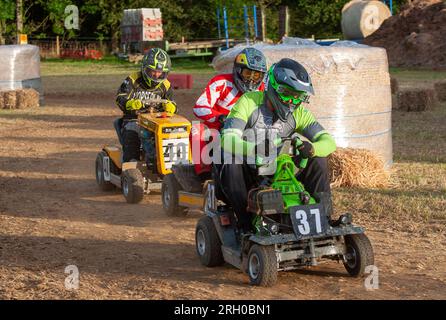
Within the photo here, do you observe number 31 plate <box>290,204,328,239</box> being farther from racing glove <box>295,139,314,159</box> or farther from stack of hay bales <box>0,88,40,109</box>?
stack of hay bales <box>0,88,40,109</box>

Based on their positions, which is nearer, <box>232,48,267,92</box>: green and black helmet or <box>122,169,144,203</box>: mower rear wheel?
<box>232,48,267,92</box>: green and black helmet

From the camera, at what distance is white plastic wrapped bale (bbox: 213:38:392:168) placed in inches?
437

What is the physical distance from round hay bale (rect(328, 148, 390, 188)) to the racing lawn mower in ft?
12.5

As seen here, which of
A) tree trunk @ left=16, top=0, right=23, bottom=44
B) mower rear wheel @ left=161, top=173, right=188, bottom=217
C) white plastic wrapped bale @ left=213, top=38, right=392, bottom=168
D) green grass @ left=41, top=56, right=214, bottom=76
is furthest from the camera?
tree trunk @ left=16, top=0, right=23, bottom=44

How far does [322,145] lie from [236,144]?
67 centimetres

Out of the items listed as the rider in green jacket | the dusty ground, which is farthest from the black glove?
the dusty ground

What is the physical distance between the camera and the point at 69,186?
11.2 m

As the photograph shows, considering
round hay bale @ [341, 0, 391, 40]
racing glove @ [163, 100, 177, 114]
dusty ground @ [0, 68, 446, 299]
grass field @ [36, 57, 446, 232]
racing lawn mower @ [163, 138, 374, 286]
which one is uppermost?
round hay bale @ [341, 0, 391, 40]

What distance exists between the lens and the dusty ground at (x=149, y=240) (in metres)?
6.29

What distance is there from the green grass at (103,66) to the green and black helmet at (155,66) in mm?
23814

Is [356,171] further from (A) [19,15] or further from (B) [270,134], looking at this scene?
(A) [19,15]

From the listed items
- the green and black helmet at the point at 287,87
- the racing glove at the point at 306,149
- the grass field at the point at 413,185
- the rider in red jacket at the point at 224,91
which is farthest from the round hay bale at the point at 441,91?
the racing glove at the point at 306,149

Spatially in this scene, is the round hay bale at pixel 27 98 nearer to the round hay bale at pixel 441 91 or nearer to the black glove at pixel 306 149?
the round hay bale at pixel 441 91

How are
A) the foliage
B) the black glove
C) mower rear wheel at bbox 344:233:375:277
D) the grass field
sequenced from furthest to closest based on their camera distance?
the foliage → the grass field → the black glove → mower rear wheel at bbox 344:233:375:277
